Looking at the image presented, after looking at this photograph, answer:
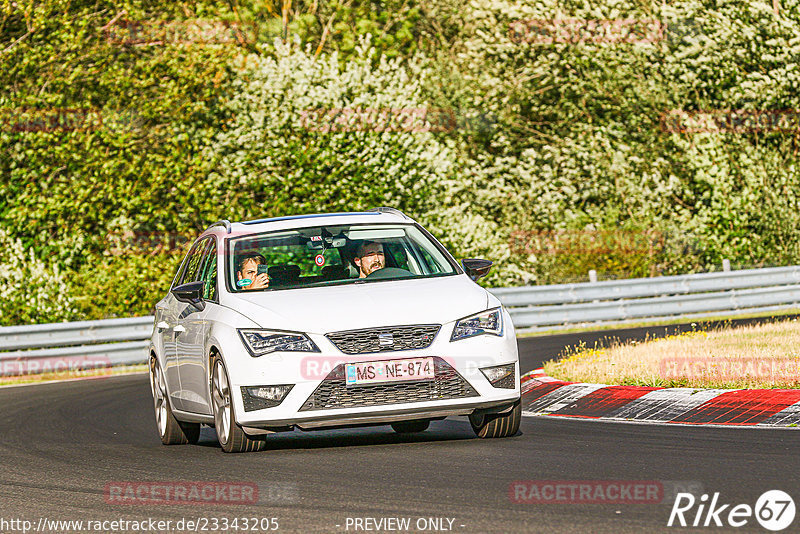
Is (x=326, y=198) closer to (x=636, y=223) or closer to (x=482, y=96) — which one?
(x=636, y=223)

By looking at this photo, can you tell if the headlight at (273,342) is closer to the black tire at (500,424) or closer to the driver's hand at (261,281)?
the driver's hand at (261,281)

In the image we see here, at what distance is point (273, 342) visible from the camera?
9320mm

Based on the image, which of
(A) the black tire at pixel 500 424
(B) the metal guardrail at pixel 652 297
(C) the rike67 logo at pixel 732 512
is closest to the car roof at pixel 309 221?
(A) the black tire at pixel 500 424

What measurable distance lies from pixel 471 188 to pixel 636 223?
7.25 m

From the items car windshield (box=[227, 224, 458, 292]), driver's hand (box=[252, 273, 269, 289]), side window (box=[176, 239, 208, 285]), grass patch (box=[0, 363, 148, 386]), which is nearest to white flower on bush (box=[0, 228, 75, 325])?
grass patch (box=[0, 363, 148, 386])

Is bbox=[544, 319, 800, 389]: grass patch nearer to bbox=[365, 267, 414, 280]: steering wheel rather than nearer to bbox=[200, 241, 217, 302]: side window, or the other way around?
bbox=[365, 267, 414, 280]: steering wheel

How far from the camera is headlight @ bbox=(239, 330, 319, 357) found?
9.23 metres

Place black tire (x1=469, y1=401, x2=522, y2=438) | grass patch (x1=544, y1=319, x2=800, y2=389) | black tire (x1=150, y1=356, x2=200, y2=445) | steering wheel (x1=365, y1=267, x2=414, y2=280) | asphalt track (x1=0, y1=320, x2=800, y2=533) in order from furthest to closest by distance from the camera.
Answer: grass patch (x1=544, y1=319, x2=800, y2=389)
black tire (x1=150, y1=356, x2=200, y2=445)
steering wheel (x1=365, y1=267, x2=414, y2=280)
black tire (x1=469, y1=401, x2=522, y2=438)
asphalt track (x1=0, y1=320, x2=800, y2=533)

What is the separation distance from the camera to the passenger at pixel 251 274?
10367mm

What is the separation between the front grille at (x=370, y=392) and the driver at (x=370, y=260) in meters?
1.53

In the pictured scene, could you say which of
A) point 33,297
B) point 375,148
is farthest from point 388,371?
point 375,148

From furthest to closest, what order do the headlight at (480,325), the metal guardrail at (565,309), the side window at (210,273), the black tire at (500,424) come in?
the metal guardrail at (565,309), the side window at (210,273), the black tire at (500,424), the headlight at (480,325)

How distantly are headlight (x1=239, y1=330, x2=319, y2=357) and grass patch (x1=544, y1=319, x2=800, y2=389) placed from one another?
13.2 feet

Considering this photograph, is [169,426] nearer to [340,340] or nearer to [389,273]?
[389,273]
